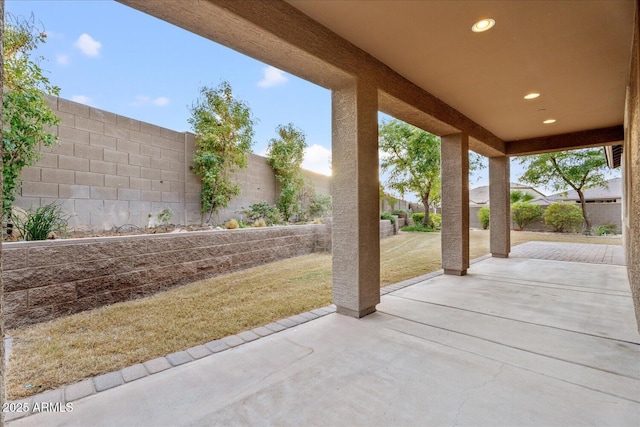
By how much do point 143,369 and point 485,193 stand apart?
26.7 m

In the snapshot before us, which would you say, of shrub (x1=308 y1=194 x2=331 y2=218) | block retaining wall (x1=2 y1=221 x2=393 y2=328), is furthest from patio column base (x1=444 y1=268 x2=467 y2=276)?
shrub (x1=308 y1=194 x2=331 y2=218)

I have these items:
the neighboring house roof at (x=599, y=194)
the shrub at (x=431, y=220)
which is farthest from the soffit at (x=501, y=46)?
the neighboring house roof at (x=599, y=194)

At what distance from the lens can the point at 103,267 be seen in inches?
142

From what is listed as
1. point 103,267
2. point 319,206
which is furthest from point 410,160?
point 103,267

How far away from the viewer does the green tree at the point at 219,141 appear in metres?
6.37

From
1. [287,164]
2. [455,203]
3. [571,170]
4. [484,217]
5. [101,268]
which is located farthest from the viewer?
[484,217]

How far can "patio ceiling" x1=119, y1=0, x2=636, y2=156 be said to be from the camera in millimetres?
2447

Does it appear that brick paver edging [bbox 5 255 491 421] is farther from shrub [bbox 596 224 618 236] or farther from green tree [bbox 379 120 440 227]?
shrub [bbox 596 224 618 236]

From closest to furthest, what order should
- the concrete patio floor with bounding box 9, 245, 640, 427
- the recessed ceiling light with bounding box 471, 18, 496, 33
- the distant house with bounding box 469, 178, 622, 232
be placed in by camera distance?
the concrete patio floor with bounding box 9, 245, 640, 427 → the recessed ceiling light with bounding box 471, 18, 496, 33 → the distant house with bounding box 469, 178, 622, 232

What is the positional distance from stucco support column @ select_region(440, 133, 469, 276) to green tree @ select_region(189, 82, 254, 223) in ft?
14.8

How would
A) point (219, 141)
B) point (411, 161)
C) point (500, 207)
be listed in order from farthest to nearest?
point (411, 161) → point (500, 207) → point (219, 141)

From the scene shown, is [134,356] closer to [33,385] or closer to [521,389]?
[33,385]

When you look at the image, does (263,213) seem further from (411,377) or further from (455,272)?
(411,377)

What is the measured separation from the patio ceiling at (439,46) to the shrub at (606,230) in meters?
12.0
